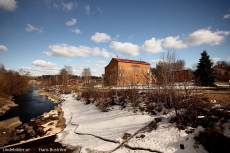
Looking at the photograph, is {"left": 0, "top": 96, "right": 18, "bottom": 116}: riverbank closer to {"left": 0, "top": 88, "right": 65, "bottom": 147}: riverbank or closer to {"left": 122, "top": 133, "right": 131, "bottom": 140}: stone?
{"left": 0, "top": 88, "right": 65, "bottom": 147}: riverbank

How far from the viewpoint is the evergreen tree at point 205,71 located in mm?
22328

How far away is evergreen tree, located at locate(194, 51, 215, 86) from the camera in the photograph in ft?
73.3

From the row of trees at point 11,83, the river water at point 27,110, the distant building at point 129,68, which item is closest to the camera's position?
the river water at point 27,110

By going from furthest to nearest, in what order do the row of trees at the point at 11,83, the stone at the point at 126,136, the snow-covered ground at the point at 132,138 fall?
the row of trees at the point at 11,83, the stone at the point at 126,136, the snow-covered ground at the point at 132,138

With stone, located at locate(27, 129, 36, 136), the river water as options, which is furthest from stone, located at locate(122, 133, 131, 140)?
the river water

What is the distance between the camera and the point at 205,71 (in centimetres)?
2267

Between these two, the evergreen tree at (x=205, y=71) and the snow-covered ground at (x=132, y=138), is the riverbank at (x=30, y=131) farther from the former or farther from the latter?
the evergreen tree at (x=205, y=71)

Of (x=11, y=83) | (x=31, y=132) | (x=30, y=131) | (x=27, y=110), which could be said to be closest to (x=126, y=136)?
(x=31, y=132)

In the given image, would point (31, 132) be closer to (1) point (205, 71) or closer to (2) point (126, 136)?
(2) point (126, 136)

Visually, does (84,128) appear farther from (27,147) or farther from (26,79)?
(26,79)

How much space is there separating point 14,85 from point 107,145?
38.3 metres

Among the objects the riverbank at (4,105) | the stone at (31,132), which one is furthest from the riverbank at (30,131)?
the riverbank at (4,105)

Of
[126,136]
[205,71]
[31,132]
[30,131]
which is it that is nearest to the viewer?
[126,136]

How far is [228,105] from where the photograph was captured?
8891 millimetres
